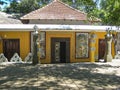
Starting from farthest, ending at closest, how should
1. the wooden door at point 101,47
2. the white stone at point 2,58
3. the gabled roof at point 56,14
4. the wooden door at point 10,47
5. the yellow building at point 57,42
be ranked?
the gabled roof at point 56,14 < the wooden door at point 101,47 < the wooden door at point 10,47 < the yellow building at point 57,42 < the white stone at point 2,58

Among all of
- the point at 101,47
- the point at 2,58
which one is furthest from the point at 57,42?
the point at 2,58

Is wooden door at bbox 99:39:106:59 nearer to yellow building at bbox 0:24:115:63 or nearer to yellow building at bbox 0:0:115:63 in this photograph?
yellow building at bbox 0:0:115:63

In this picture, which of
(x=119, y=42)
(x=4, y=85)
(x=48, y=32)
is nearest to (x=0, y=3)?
(x=4, y=85)

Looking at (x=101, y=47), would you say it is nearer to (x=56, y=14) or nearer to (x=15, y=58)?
(x=56, y=14)

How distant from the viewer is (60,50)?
26.6 metres

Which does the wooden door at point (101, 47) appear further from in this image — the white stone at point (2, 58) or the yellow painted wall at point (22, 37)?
the white stone at point (2, 58)

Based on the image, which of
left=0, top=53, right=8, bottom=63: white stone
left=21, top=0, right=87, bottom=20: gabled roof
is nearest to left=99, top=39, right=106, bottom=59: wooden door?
left=21, top=0, right=87, bottom=20: gabled roof

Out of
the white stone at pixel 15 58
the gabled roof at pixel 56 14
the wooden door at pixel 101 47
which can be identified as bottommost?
the white stone at pixel 15 58

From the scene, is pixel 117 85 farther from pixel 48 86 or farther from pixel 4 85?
pixel 4 85

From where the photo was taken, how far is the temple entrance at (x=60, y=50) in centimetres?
2591

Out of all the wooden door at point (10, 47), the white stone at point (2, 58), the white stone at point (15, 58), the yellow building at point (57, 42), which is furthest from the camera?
the wooden door at point (10, 47)

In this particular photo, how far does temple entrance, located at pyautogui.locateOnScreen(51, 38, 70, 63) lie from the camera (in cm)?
2591

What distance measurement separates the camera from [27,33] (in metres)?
25.4

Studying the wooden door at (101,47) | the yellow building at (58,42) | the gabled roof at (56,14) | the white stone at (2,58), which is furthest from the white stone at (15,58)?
the wooden door at (101,47)
